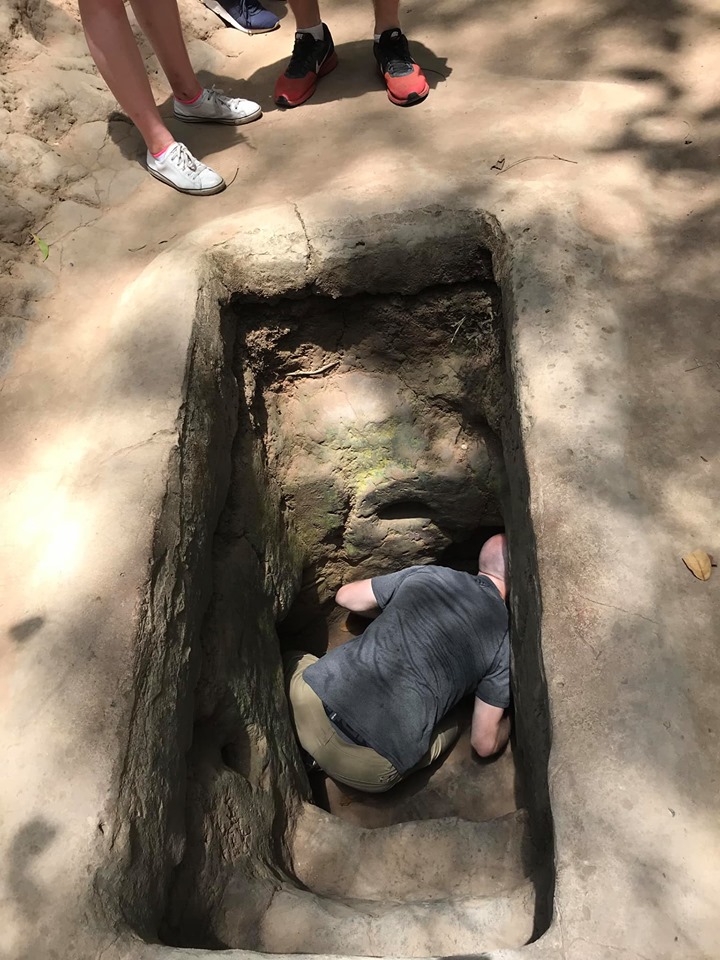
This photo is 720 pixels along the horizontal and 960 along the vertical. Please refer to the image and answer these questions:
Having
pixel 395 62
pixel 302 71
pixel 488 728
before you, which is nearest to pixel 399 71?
pixel 395 62

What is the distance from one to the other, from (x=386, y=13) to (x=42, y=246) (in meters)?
1.87

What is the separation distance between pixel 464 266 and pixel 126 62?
1.42m

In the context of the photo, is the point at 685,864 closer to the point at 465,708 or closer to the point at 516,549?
the point at 516,549

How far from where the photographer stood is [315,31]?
3354mm

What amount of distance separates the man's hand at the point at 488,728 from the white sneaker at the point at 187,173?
7.49 ft

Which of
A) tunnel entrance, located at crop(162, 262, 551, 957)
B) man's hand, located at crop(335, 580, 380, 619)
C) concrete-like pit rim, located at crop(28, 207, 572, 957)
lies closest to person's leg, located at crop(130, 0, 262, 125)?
concrete-like pit rim, located at crop(28, 207, 572, 957)

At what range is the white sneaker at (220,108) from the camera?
10.7 feet

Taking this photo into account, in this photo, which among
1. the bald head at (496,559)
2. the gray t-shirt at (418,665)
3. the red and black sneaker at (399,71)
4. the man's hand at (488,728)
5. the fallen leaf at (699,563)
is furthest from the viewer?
the red and black sneaker at (399,71)

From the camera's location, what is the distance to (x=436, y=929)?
1682 mm

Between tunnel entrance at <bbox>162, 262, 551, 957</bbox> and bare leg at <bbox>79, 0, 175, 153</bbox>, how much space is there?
0.83m

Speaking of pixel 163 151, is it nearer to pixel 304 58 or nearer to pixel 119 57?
pixel 119 57

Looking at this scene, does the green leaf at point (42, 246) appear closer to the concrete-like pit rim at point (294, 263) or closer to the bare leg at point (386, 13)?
the concrete-like pit rim at point (294, 263)

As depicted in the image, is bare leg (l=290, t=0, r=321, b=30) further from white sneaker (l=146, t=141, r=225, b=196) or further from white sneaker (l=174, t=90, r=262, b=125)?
white sneaker (l=146, t=141, r=225, b=196)

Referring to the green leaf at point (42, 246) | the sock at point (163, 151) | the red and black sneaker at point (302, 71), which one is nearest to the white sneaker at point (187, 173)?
the sock at point (163, 151)
